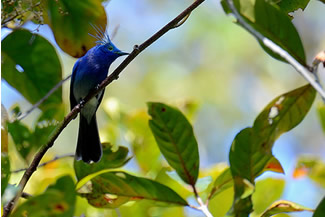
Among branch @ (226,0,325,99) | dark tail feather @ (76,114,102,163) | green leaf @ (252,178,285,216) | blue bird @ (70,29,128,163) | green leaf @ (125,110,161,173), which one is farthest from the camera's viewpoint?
blue bird @ (70,29,128,163)

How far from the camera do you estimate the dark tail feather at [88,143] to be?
314 cm

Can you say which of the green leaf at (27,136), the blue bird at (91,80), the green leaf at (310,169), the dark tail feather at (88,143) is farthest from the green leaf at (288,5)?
the blue bird at (91,80)

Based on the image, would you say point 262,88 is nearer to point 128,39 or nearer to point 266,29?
point 128,39

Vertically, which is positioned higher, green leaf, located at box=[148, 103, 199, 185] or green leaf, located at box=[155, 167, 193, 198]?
green leaf, located at box=[148, 103, 199, 185]

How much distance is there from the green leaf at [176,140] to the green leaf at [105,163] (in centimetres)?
22

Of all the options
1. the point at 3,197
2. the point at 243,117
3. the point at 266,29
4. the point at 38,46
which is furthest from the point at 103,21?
the point at 243,117

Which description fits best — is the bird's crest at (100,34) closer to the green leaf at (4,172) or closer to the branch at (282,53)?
the green leaf at (4,172)

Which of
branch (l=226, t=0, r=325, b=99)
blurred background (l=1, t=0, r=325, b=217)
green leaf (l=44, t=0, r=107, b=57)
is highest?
green leaf (l=44, t=0, r=107, b=57)

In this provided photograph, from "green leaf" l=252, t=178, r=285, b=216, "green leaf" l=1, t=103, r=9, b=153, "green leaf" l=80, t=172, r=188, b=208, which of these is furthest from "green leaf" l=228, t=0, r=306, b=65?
"green leaf" l=252, t=178, r=285, b=216

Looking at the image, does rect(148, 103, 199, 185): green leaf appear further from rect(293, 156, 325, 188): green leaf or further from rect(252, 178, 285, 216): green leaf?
rect(293, 156, 325, 188): green leaf

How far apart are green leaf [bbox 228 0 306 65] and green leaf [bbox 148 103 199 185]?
1.91ft

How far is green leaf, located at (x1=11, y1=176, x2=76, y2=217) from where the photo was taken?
1195mm

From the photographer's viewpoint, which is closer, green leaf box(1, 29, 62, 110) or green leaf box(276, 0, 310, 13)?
green leaf box(276, 0, 310, 13)

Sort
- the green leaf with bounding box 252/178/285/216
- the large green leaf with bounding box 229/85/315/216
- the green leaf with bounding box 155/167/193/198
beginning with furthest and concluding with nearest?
the green leaf with bounding box 252/178/285/216, the green leaf with bounding box 155/167/193/198, the large green leaf with bounding box 229/85/315/216
